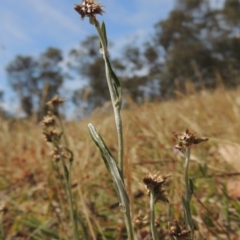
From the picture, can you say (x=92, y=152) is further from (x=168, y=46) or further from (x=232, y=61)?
(x=168, y=46)

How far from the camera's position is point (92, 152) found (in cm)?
206

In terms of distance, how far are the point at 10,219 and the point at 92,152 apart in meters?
0.63

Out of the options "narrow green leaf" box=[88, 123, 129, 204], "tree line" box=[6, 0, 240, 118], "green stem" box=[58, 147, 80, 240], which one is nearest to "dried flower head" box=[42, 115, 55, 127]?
"green stem" box=[58, 147, 80, 240]

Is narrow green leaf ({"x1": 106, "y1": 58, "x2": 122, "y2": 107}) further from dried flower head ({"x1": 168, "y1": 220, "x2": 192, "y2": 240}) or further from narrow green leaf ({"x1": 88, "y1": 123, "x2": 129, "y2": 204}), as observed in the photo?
dried flower head ({"x1": 168, "y1": 220, "x2": 192, "y2": 240})

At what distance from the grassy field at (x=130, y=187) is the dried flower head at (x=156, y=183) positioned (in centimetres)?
14

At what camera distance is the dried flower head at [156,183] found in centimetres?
52

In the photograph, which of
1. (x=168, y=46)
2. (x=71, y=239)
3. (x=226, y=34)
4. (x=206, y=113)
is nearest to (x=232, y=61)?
(x=226, y=34)

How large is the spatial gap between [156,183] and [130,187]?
0.36m

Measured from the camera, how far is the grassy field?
3.58 ft

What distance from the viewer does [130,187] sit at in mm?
881

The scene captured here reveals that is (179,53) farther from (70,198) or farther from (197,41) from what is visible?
(70,198)

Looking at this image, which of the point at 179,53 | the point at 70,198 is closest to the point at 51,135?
the point at 70,198

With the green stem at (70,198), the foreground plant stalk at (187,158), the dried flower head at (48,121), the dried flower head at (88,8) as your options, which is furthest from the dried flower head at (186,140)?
the dried flower head at (48,121)

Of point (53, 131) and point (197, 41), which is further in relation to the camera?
point (197, 41)
